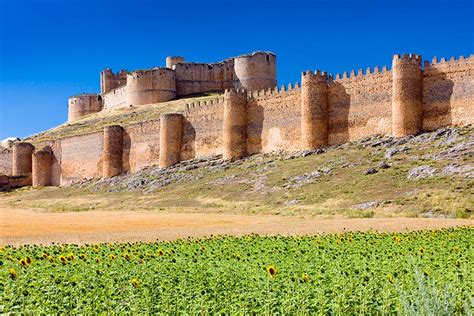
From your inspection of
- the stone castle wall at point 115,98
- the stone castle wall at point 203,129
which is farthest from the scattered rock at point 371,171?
the stone castle wall at point 115,98

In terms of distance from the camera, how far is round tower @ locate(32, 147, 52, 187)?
49.6 metres

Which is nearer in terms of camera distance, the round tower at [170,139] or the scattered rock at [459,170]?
the scattered rock at [459,170]

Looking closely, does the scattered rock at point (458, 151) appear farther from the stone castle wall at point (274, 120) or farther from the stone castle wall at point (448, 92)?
the stone castle wall at point (274, 120)

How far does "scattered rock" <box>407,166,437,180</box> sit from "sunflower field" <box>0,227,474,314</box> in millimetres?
14856

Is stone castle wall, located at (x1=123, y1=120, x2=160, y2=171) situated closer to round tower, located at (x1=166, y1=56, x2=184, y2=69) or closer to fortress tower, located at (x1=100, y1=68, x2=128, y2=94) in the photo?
round tower, located at (x1=166, y1=56, x2=184, y2=69)

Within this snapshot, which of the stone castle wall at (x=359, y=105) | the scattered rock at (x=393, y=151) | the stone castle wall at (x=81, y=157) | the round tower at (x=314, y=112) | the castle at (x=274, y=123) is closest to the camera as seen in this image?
the scattered rock at (x=393, y=151)

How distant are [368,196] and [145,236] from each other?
1123 centimetres

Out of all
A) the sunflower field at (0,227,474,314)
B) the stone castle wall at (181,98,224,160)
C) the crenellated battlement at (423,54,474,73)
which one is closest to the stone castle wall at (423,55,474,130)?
the crenellated battlement at (423,54,474,73)

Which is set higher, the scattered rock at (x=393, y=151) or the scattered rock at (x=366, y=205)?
the scattered rock at (x=393, y=151)

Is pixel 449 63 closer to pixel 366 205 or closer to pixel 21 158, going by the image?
pixel 366 205

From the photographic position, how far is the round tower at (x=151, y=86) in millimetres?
62969

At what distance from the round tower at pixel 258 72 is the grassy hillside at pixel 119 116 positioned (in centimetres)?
351

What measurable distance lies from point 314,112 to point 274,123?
3.61 meters

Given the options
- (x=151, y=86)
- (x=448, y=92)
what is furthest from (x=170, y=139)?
(x=151, y=86)
